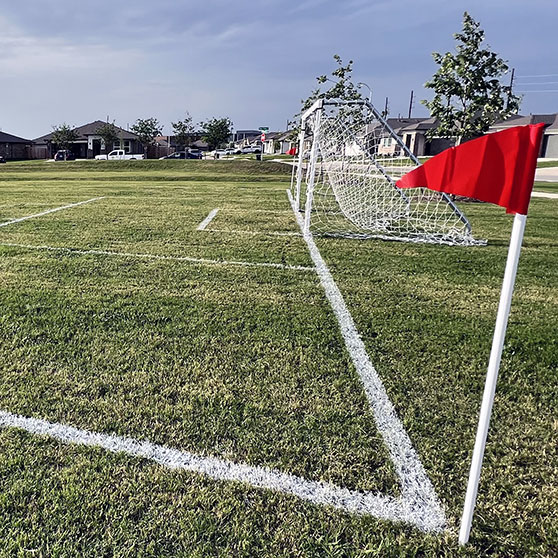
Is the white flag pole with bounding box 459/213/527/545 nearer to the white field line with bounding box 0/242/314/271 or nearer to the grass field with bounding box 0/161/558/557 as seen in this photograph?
the grass field with bounding box 0/161/558/557

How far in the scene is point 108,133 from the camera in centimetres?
6075

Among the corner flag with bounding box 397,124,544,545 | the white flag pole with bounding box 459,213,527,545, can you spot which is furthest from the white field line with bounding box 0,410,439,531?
the corner flag with bounding box 397,124,544,545

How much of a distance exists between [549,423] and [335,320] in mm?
1696

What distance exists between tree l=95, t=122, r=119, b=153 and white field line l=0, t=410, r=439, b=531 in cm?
6586

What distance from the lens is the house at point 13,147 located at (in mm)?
60719

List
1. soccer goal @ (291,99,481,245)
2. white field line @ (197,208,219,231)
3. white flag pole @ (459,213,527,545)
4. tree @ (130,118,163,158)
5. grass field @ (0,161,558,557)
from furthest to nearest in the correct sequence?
tree @ (130,118,163,158) → white field line @ (197,208,219,231) → soccer goal @ (291,99,481,245) → grass field @ (0,161,558,557) → white flag pole @ (459,213,527,545)

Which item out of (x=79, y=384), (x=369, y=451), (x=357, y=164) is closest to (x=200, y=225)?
(x=357, y=164)

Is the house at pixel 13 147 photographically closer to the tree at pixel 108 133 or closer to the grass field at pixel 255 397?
the tree at pixel 108 133

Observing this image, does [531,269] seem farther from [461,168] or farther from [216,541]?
[216,541]

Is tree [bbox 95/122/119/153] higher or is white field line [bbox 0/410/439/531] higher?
tree [bbox 95/122/119/153]

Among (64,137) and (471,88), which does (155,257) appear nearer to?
(471,88)

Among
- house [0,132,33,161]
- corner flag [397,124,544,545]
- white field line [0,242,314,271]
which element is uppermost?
house [0,132,33,161]

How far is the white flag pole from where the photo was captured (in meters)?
1.46

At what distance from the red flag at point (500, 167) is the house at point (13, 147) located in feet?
234
